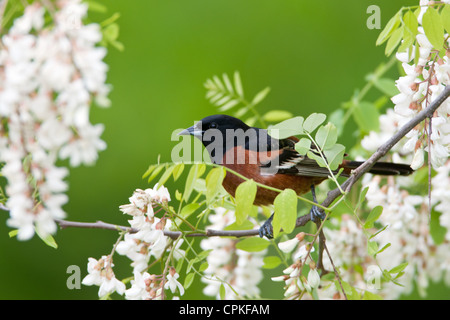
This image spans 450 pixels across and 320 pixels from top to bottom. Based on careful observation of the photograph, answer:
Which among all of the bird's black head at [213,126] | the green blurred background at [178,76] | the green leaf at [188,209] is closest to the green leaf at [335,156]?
the green leaf at [188,209]

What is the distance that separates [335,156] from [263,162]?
800 millimetres

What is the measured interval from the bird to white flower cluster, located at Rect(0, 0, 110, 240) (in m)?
1.38

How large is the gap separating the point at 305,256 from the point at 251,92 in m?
4.00

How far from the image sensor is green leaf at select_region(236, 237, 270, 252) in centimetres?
221

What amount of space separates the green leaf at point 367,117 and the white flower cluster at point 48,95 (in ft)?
6.08

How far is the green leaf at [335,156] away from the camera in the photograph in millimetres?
1906

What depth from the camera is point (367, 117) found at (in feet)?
9.18

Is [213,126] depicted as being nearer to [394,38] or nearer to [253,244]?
[253,244]

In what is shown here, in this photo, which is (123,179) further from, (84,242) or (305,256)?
(305,256)

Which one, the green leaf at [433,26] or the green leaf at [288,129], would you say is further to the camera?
the green leaf at [288,129]

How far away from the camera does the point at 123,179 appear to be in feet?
16.9

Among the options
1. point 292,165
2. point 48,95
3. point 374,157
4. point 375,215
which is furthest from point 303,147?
point 48,95

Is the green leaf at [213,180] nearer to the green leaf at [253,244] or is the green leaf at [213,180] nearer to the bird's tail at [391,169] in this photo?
the green leaf at [253,244]

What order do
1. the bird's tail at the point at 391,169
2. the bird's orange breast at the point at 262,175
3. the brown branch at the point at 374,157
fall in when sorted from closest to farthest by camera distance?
the brown branch at the point at 374,157, the bird's tail at the point at 391,169, the bird's orange breast at the point at 262,175
